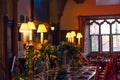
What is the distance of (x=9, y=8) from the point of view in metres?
7.98

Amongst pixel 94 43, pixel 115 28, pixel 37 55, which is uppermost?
pixel 115 28

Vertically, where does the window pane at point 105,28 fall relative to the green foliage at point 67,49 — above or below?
above

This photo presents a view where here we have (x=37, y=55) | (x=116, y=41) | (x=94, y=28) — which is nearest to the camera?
(x=37, y=55)

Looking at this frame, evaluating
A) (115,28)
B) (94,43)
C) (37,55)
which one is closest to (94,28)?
(94,43)

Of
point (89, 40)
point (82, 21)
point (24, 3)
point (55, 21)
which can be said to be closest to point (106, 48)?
point (89, 40)

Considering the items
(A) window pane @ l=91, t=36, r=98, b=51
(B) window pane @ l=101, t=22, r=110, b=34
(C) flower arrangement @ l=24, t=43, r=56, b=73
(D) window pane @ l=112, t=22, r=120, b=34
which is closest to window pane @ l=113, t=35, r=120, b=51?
(D) window pane @ l=112, t=22, r=120, b=34

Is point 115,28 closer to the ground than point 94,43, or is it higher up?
higher up

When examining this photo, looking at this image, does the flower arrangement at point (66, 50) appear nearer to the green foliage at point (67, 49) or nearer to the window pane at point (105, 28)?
the green foliage at point (67, 49)

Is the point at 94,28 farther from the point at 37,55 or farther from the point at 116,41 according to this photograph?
the point at 37,55

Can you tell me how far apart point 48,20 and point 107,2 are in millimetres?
2729

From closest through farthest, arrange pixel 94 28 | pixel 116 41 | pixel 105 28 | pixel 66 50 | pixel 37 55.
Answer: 1. pixel 37 55
2. pixel 66 50
3. pixel 116 41
4. pixel 105 28
5. pixel 94 28

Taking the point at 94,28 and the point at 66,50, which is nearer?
the point at 66,50

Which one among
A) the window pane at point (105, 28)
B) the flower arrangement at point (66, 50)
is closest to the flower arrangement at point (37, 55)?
the flower arrangement at point (66, 50)

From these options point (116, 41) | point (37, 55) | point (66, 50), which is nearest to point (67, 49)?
point (66, 50)
